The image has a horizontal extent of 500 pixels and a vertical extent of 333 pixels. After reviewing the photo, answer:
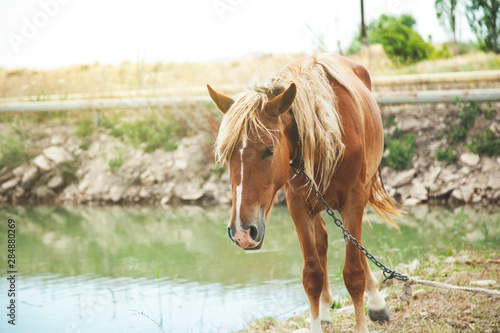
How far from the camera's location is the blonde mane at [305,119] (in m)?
2.43

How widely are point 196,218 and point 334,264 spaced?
382 cm

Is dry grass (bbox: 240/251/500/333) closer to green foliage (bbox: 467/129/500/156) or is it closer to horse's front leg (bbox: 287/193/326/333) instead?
horse's front leg (bbox: 287/193/326/333)

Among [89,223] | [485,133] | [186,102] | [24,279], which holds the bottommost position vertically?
[89,223]

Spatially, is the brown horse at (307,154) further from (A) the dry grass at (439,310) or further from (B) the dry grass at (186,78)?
(B) the dry grass at (186,78)

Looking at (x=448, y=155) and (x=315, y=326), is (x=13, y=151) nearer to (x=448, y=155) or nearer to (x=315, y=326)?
(x=448, y=155)

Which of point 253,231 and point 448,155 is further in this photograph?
point 448,155

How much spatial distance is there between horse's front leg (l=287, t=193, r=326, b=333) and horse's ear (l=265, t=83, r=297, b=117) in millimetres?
802

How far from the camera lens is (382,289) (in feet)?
14.1

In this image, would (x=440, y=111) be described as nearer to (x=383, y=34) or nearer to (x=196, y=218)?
(x=383, y=34)

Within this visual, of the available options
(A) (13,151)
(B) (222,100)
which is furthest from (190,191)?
(B) (222,100)

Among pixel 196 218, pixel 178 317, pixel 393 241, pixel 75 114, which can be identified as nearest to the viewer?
pixel 178 317

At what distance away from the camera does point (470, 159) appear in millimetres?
8555

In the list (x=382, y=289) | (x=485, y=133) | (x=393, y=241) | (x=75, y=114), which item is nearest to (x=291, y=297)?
(x=382, y=289)

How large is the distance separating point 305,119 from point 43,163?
10.5 m
